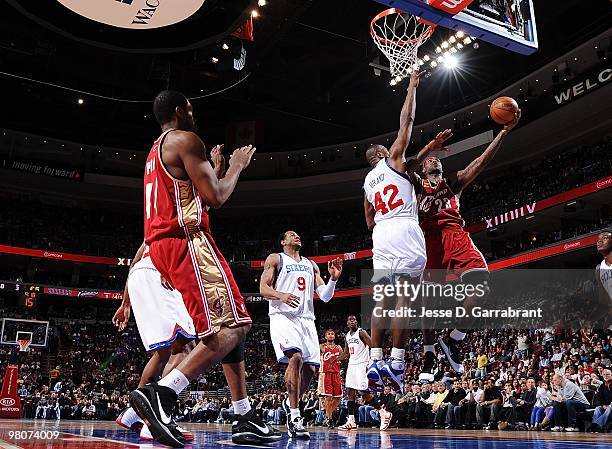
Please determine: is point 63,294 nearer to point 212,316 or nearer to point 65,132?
point 65,132

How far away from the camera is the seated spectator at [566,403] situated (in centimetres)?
1052

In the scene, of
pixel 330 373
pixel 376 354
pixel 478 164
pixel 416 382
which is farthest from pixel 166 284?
pixel 416 382

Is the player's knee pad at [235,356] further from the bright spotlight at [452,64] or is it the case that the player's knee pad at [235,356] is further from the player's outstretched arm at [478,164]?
the bright spotlight at [452,64]

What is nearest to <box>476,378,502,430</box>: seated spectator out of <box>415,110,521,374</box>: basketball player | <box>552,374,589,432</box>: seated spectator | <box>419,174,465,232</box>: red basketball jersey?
<box>552,374,589,432</box>: seated spectator

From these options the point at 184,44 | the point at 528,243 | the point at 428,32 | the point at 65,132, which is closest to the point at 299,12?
the point at 184,44

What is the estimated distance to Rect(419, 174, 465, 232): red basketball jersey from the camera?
5.69 m

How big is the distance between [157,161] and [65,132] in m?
29.1

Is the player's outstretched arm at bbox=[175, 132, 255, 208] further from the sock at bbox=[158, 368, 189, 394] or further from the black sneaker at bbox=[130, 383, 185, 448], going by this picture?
the black sneaker at bbox=[130, 383, 185, 448]

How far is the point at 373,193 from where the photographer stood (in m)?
5.56

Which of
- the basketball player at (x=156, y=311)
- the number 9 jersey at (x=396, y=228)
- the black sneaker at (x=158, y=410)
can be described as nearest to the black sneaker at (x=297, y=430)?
the number 9 jersey at (x=396, y=228)

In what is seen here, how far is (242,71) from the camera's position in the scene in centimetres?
2138

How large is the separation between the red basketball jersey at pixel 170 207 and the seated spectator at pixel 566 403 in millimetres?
9039

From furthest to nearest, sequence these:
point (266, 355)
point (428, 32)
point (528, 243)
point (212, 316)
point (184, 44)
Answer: point (266, 355), point (528, 243), point (184, 44), point (428, 32), point (212, 316)

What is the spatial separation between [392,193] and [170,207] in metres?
2.24
